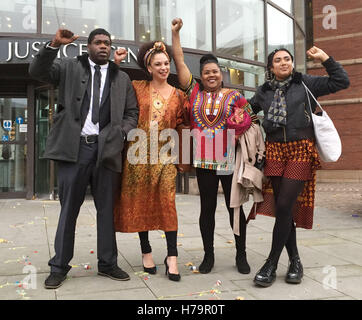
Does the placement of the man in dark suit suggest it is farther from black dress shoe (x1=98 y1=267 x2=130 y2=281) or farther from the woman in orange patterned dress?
the woman in orange patterned dress

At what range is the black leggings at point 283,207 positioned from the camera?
10.2ft

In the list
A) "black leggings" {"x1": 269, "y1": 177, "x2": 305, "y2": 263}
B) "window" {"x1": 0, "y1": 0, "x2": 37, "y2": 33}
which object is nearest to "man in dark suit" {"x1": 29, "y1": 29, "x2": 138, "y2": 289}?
"black leggings" {"x1": 269, "y1": 177, "x2": 305, "y2": 263}

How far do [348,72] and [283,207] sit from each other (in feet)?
51.0

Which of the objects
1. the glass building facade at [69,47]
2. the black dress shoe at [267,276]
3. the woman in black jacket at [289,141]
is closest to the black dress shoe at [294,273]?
the woman in black jacket at [289,141]

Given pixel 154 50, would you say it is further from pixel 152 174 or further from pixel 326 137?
pixel 326 137

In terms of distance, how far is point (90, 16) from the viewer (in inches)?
339

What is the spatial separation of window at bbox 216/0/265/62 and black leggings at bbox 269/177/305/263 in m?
7.27

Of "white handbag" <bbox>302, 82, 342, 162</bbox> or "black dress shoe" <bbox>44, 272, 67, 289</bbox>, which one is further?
"white handbag" <bbox>302, 82, 342, 162</bbox>

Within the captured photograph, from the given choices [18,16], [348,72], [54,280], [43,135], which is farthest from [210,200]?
[348,72]

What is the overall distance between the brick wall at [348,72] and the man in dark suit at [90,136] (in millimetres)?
15293

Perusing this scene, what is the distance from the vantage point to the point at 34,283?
3102 mm

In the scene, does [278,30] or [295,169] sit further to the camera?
[278,30]

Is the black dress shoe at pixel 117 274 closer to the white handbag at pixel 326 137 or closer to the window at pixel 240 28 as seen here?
the white handbag at pixel 326 137

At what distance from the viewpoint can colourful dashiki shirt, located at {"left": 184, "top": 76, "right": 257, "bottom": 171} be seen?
3.37 metres
